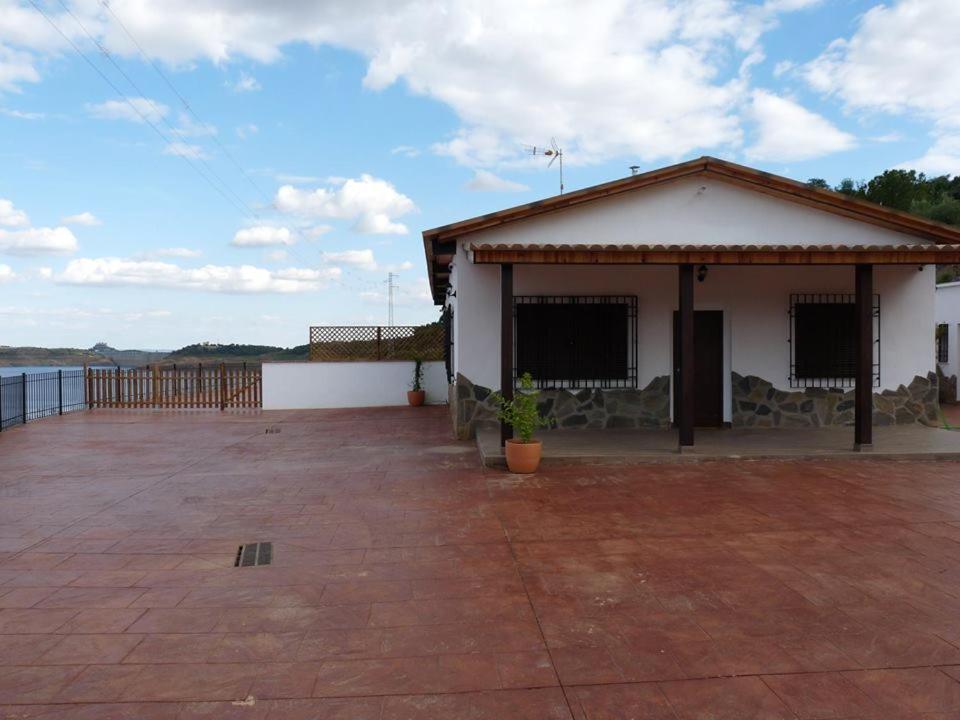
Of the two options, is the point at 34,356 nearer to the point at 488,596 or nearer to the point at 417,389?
the point at 417,389

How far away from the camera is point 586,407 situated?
1061cm

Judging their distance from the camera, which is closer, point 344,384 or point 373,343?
point 344,384

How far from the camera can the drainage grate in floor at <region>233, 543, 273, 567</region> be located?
4828 mm

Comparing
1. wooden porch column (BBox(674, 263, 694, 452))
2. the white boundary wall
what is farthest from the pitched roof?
the white boundary wall

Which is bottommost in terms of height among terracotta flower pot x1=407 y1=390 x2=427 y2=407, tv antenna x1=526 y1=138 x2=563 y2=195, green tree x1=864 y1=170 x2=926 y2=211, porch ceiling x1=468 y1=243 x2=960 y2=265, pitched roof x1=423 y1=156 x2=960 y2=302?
terracotta flower pot x1=407 y1=390 x2=427 y2=407

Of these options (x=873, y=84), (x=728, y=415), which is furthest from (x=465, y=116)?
(x=728, y=415)

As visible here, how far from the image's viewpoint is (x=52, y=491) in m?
7.32

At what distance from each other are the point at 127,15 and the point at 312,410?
30.6 feet

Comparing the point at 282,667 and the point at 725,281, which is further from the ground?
the point at 725,281

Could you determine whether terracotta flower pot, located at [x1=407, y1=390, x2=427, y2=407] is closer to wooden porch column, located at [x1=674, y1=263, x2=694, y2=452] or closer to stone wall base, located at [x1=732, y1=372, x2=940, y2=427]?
stone wall base, located at [x1=732, y1=372, x2=940, y2=427]

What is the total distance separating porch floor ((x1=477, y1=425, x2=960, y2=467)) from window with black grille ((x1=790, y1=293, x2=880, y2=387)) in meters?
0.87

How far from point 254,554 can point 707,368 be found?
8115 millimetres

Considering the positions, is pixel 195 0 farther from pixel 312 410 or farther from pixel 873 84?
pixel 873 84

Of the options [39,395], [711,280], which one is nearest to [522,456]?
[711,280]
